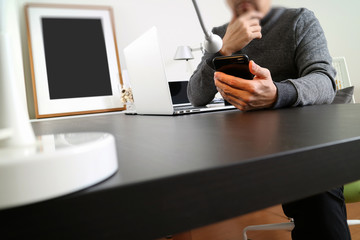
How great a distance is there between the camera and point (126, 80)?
222 centimetres

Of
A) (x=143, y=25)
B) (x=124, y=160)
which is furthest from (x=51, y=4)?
(x=124, y=160)

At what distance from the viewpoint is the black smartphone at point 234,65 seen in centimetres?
68

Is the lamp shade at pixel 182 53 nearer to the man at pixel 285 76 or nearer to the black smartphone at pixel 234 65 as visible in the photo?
the man at pixel 285 76

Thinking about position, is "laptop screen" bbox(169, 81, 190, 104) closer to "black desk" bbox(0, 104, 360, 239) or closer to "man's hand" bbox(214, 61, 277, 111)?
"man's hand" bbox(214, 61, 277, 111)

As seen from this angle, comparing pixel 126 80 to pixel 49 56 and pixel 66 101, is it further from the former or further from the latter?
pixel 49 56

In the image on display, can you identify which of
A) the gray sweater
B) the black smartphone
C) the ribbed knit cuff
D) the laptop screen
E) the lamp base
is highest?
the laptop screen

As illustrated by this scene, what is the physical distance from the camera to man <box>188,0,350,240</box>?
360mm

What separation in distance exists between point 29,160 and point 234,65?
633 mm

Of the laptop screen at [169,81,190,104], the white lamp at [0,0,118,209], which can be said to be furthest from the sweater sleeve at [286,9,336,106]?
the laptop screen at [169,81,190,104]

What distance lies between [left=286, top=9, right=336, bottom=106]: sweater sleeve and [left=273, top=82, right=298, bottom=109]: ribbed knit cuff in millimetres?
10

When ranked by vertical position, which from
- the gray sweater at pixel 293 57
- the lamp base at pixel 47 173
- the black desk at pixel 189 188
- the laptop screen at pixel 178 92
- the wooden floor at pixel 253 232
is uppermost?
the laptop screen at pixel 178 92

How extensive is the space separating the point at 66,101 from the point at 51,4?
84 centimetres

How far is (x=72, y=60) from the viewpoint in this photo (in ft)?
7.77

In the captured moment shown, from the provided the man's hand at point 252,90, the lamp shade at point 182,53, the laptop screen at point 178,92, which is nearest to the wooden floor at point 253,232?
the man's hand at point 252,90
